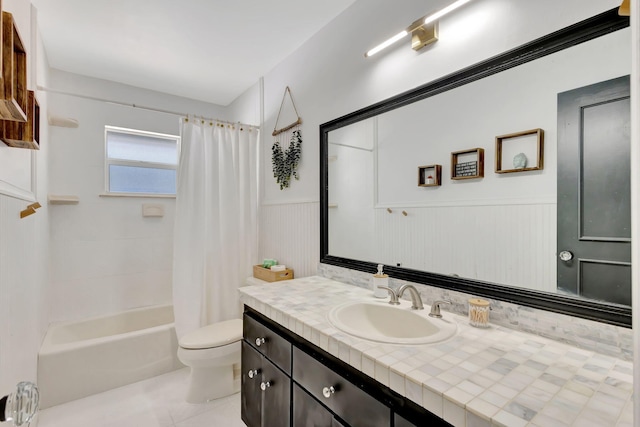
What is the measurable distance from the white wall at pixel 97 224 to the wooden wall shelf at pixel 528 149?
301cm

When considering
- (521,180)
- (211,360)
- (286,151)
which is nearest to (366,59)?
(286,151)

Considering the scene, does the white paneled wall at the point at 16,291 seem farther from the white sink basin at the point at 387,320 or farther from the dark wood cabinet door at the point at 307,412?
the white sink basin at the point at 387,320

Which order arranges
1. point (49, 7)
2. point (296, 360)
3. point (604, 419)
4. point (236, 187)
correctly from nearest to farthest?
point (604, 419)
point (296, 360)
point (49, 7)
point (236, 187)

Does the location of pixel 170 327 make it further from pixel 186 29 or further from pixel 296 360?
pixel 186 29

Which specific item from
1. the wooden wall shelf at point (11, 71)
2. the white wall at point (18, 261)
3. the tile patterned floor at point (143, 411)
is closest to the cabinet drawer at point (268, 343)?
the tile patterned floor at point (143, 411)

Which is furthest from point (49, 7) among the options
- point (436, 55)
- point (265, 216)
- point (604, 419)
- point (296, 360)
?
point (604, 419)

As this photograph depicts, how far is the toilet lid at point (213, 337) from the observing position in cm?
189

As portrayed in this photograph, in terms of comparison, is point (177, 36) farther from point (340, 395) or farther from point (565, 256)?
point (565, 256)

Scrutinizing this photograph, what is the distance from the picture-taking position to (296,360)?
1.17m

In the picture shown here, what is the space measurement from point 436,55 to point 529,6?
36cm

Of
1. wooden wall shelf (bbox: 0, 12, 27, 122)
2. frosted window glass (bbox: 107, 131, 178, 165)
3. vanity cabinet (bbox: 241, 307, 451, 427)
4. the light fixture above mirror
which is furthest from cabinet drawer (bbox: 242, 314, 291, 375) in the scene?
frosted window glass (bbox: 107, 131, 178, 165)

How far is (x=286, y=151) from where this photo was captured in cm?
236

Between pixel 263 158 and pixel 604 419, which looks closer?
pixel 604 419

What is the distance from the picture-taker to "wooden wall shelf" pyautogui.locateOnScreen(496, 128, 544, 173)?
3.31 ft
